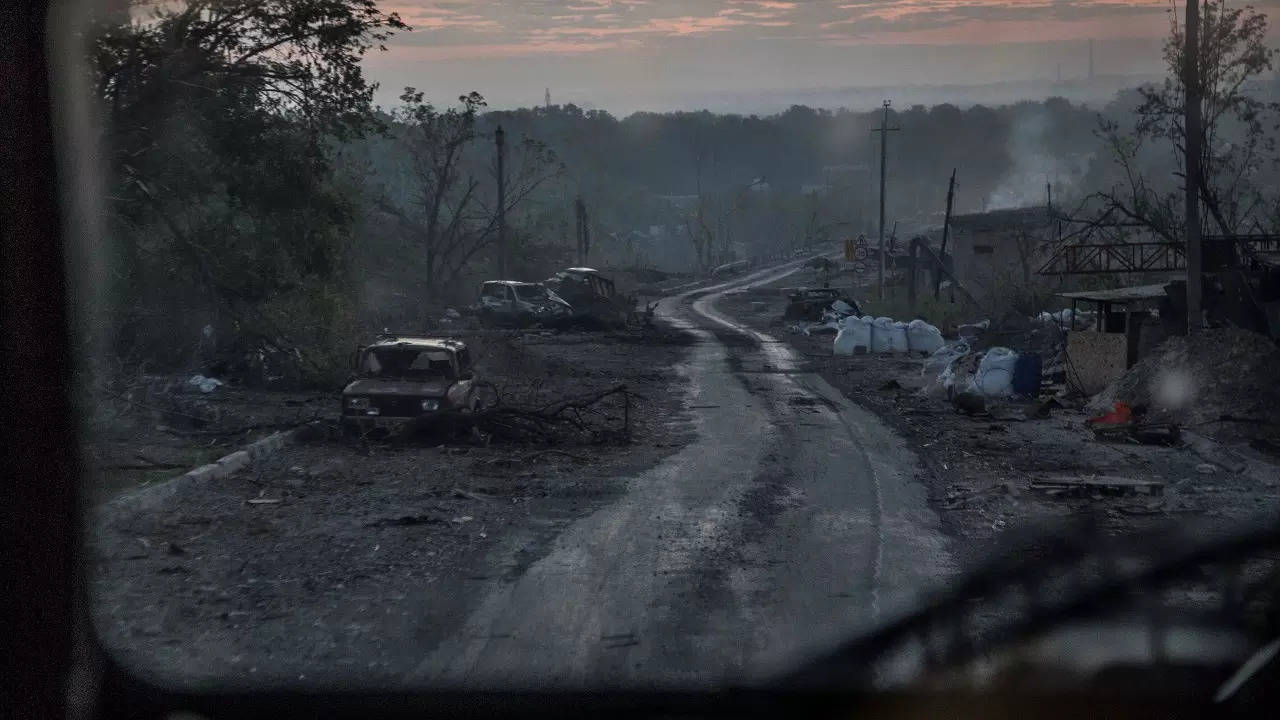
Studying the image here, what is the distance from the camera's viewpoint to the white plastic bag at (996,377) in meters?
23.6

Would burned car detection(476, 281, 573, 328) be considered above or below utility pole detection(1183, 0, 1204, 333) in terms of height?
below

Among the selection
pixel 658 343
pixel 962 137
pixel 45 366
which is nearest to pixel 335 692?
pixel 45 366

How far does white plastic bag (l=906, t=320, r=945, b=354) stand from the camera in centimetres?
3481

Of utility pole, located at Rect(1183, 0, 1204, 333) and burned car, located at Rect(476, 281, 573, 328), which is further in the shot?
burned car, located at Rect(476, 281, 573, 328)

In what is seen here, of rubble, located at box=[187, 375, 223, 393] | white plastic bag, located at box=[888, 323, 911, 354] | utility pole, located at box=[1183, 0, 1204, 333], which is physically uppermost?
utility pole, located at box=[1183, 0, 1204, 333]

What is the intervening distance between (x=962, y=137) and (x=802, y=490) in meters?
171

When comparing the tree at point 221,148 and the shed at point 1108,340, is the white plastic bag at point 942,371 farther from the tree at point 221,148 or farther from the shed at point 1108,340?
the tree at point 221,148

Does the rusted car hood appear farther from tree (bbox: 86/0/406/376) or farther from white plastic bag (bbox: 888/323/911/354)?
white plastic bag (bbox: 888/323/911/354)

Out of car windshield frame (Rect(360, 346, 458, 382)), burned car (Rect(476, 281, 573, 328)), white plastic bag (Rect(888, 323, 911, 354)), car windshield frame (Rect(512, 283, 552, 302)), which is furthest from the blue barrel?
car windshield frame (Rect(512, 283, 552, 302))

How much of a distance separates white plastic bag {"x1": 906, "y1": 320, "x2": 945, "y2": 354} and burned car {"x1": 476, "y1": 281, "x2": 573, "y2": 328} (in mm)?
12875

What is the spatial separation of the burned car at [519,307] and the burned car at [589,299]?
40 centimetres

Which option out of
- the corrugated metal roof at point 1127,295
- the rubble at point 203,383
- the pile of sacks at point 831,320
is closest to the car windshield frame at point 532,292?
the pile of sacks at point 831,320

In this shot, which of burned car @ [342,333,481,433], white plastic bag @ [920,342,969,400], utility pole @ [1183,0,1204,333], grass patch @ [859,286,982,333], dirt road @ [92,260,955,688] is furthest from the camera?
grass patch @ [859,286,982,333]

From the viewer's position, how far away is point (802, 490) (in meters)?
13.8
